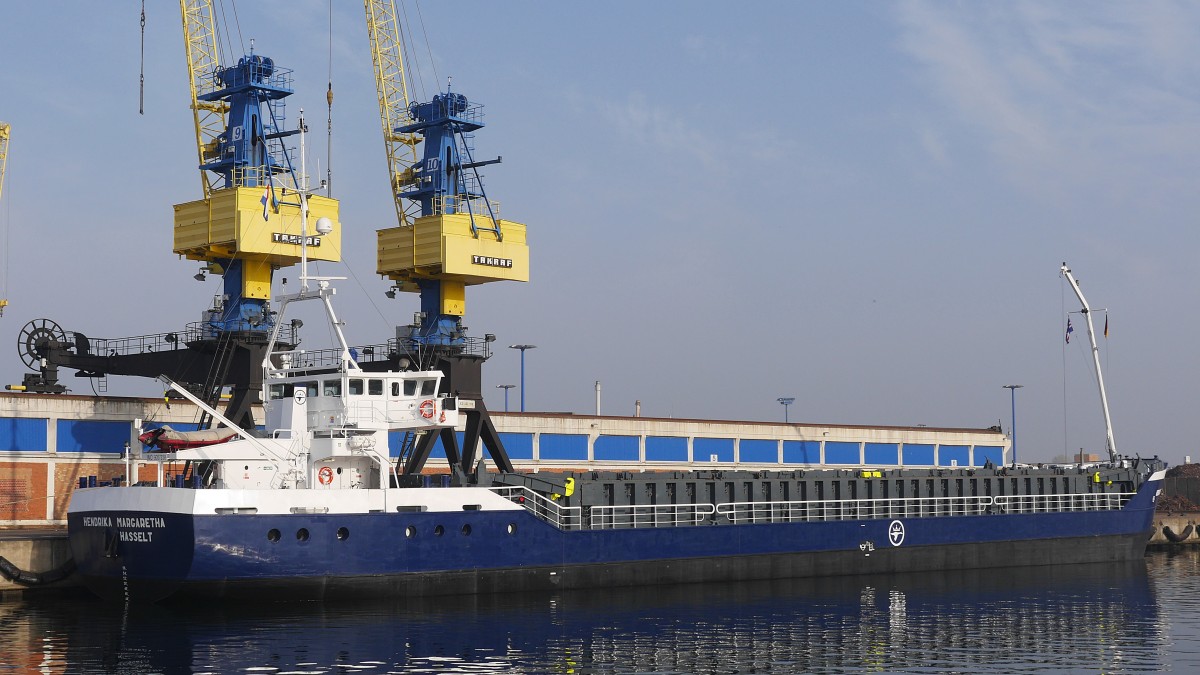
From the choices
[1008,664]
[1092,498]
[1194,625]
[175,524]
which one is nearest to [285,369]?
[175,524]

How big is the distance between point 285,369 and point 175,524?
7.51 m

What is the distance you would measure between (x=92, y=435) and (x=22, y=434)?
9.41 ft

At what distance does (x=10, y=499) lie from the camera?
5422cm

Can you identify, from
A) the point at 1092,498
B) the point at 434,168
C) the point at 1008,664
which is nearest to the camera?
the point at 1008,664

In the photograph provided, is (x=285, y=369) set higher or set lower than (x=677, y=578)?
higher

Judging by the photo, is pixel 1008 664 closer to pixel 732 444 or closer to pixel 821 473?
pixel 821 473

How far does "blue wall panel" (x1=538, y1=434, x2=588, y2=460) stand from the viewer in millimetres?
71250

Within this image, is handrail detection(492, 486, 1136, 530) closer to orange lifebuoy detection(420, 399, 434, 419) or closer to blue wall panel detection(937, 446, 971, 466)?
orange lifebuoy detection(420, 399, 434, 419)

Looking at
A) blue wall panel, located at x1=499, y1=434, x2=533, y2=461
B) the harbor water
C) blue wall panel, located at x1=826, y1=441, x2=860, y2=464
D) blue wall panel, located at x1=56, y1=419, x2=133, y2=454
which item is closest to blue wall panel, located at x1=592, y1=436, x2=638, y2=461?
blue wall panel, located at x1=499, y1=434, x2=533, y2=461

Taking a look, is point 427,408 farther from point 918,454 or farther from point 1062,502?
point 918,454

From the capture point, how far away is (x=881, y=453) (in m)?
85.8

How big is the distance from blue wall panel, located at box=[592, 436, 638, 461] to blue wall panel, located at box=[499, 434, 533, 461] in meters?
4.25

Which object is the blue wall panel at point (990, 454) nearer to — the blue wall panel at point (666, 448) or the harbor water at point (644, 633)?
the blue wall panel at point (666, 448)

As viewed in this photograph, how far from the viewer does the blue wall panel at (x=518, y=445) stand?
6950 cm
